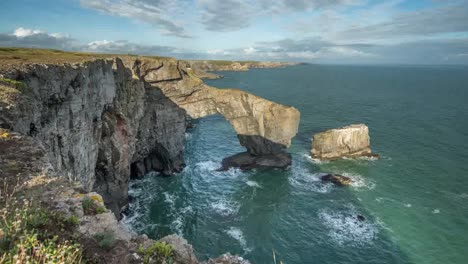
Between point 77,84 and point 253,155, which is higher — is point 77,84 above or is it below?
above

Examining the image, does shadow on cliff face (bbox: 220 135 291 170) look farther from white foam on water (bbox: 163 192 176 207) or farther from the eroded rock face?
white foam on water (bbox: 163 192 176 207)

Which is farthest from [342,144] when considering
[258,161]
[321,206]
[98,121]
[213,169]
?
[98,121]

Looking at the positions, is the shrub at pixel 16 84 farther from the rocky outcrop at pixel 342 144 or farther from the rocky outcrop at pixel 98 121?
the rocky outcrop at pixel 342 144

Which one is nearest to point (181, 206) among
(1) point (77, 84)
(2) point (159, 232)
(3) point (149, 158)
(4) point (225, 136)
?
(2) point (159, 232)

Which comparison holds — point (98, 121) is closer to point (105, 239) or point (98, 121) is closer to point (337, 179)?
point (105, 239)

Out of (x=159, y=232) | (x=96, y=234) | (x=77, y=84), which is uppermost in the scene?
(x=77, y=84)

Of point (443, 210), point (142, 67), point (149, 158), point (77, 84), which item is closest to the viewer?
point (77, 84)

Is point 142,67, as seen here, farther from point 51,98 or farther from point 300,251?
point 300,251

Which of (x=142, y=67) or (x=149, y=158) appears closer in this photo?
(x=142, y=67)
